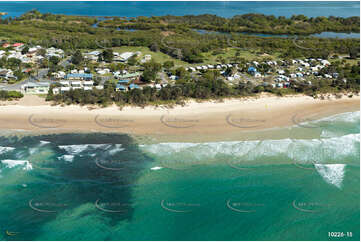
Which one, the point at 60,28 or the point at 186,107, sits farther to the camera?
the point at 60,28

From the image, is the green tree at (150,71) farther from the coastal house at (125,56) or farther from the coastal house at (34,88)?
the coastal house at (34,88)

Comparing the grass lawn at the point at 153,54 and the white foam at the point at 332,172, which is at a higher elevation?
the grass lawn at the point at 153,54

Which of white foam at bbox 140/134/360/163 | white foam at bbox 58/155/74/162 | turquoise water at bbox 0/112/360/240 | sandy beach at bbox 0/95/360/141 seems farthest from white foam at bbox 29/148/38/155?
white foam at bbox 140/134/360/163

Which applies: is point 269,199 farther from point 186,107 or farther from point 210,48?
point 210,48

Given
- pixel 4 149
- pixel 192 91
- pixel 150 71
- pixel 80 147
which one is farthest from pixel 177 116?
pixel 4 149

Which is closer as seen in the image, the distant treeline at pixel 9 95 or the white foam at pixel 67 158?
the white foam at pixel 67 158

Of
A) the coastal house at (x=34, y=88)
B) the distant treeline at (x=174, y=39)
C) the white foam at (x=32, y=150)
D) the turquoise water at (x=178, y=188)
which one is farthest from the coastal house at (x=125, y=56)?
the white foam at (x=32, y=150)


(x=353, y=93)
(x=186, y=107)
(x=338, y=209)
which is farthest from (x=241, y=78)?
(x=338, y=209)
